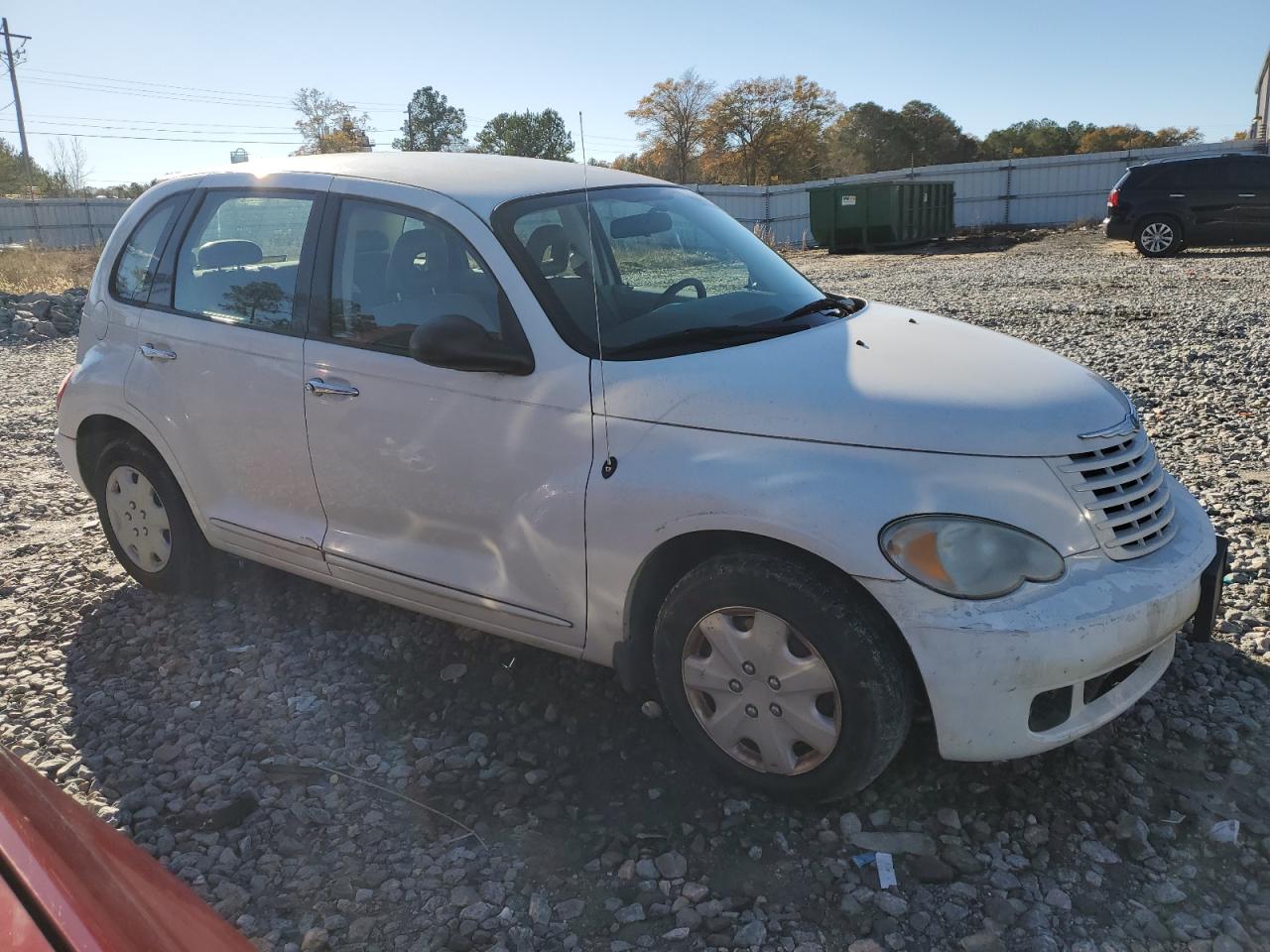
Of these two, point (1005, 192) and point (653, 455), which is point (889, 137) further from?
point (653, 455)

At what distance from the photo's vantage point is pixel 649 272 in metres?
3.64

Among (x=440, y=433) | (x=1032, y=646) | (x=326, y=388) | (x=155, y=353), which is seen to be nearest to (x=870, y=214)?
(x=155, y=353)

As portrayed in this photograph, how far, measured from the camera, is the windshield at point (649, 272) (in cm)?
320

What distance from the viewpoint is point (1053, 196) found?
29844 millimetres

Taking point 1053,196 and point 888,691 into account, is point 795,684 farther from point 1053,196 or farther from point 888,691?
point 1053,196

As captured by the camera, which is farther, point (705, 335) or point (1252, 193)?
point (1252, 193)

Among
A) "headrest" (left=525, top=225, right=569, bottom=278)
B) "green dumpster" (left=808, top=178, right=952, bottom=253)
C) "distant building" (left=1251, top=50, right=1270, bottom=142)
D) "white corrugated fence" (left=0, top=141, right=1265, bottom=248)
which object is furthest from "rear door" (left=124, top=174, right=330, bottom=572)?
"distant building" (left=1251, top=50, right=1270, bottom=142)

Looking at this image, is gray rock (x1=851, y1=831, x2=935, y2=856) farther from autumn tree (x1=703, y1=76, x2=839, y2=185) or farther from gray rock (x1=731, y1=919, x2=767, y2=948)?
autumn tree (x1=703, y1=76, x2=839, y2=185)

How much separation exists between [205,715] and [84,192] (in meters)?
64.2

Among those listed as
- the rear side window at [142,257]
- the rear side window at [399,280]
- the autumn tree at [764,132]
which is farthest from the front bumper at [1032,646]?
the autumn tree at [764,132]

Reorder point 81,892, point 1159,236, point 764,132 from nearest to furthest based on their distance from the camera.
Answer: point 81,892 → point 1159,236 → point 764,132

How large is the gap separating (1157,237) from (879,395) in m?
18.0

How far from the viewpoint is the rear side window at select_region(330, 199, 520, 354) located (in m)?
3.30

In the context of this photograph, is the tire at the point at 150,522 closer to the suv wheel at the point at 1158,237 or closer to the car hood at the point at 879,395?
the car hood at the point at 879,395
